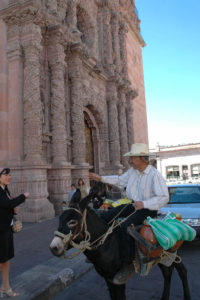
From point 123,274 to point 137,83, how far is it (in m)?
26.2

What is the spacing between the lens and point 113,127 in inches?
694

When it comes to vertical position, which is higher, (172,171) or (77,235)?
(77,235)

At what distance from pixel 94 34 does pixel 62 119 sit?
9.37 meters

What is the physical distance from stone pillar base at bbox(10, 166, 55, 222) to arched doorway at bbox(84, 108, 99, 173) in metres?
7.27

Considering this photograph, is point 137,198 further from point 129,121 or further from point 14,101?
point 129,121

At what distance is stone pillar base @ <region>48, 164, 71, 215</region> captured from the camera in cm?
1055

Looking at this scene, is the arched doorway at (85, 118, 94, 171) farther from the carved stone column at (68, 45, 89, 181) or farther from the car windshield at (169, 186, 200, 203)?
the car windshield at (169, 186, 200, 203)

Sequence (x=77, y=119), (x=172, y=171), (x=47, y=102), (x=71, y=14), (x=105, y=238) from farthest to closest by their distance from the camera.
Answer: (x=172, y=171) → (x=71, y=14) → (x=77, y=119) → (x=47, y=102) → (x=105, y=238)

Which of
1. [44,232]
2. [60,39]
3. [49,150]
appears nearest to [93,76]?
[60,39]

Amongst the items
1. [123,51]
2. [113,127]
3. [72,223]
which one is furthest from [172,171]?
[72,223]

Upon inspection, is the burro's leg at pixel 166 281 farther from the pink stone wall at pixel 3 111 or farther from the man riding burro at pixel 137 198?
the pink stone wall at pixel 3 111

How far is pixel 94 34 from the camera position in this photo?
17344mm

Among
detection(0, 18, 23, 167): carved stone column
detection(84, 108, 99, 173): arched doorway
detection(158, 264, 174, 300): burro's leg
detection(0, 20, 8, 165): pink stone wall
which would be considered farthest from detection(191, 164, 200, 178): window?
detection(158, 264, 174, 300): burro's leg

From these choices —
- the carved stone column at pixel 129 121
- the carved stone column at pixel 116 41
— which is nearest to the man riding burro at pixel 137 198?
the carved stone column at pixel 129 121
